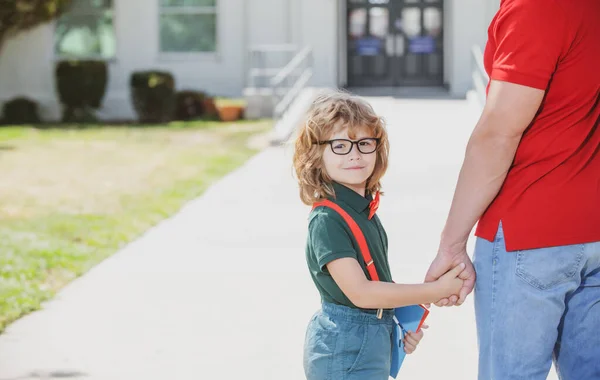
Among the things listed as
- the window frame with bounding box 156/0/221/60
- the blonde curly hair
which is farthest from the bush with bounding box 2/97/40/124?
the blonde curly hair

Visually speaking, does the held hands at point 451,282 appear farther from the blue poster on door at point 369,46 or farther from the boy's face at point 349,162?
the blue poster on door at point 369,46

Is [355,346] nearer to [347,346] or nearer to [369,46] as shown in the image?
[347,346]

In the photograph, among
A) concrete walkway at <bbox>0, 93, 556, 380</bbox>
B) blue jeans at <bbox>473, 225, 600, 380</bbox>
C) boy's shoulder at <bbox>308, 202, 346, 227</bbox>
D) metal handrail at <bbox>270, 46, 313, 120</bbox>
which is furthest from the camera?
metal handrail at <bbox>270, 46, 313, 120</bbox>

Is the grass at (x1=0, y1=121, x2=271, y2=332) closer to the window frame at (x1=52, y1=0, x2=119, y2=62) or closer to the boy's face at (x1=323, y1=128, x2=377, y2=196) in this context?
the boy's face at (x1=323, y1=128, x2=377, y2=196)

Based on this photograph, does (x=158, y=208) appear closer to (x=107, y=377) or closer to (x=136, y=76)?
(x=107, y=377)

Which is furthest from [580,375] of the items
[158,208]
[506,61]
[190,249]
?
[158,208]

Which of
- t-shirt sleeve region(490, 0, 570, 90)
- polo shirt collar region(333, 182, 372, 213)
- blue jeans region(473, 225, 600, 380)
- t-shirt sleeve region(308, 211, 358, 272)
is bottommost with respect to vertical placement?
blue jeans region(473, 225, 600, 380)

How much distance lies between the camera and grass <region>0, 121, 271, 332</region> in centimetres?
731

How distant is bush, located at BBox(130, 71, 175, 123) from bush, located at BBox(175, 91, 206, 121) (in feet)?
2.09

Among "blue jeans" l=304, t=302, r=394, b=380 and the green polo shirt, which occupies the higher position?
the green polo shirt

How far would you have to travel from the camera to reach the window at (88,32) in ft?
76.5

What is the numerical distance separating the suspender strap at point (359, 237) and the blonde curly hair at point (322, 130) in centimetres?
4

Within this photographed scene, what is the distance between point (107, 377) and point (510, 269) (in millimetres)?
2814

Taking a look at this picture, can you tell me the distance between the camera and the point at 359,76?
23234 millimetres
